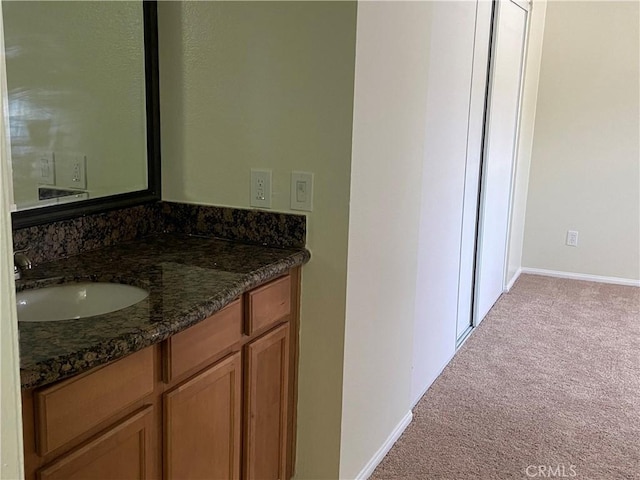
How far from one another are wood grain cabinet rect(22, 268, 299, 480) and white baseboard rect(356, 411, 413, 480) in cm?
33

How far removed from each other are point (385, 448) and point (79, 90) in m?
1.68

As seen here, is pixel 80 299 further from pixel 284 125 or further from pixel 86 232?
pixel 284 125

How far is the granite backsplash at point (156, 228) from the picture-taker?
5.81 feet

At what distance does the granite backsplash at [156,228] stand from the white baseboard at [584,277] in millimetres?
3738

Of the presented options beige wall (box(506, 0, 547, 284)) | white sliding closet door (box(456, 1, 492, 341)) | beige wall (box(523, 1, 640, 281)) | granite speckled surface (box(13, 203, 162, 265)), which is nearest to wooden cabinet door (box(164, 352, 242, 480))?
granite speckled surface (box(13, 203, 162, 265))

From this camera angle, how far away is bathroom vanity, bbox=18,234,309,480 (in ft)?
3.90

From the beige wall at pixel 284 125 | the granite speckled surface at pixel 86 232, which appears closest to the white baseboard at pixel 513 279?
the beige wall at pixel 284 125

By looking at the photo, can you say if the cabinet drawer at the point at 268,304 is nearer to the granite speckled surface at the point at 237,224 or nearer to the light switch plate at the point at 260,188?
the granite speckled surface at the point at 237,224

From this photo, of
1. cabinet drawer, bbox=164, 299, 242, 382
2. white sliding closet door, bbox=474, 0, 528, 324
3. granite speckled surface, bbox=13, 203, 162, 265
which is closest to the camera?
cabinet drawer, bbox=164, 299, 242, 382

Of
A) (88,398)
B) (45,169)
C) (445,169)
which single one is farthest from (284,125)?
(445,169)

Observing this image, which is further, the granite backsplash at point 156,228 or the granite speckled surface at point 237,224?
the granite speckled surface at point 237,224

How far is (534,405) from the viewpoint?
2.90m

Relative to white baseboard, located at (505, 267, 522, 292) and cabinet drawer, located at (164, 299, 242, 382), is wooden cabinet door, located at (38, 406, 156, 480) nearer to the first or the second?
cabinet drawer, located at (164, 299, 242, 382)

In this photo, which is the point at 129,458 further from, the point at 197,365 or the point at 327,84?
the point at 327,84
